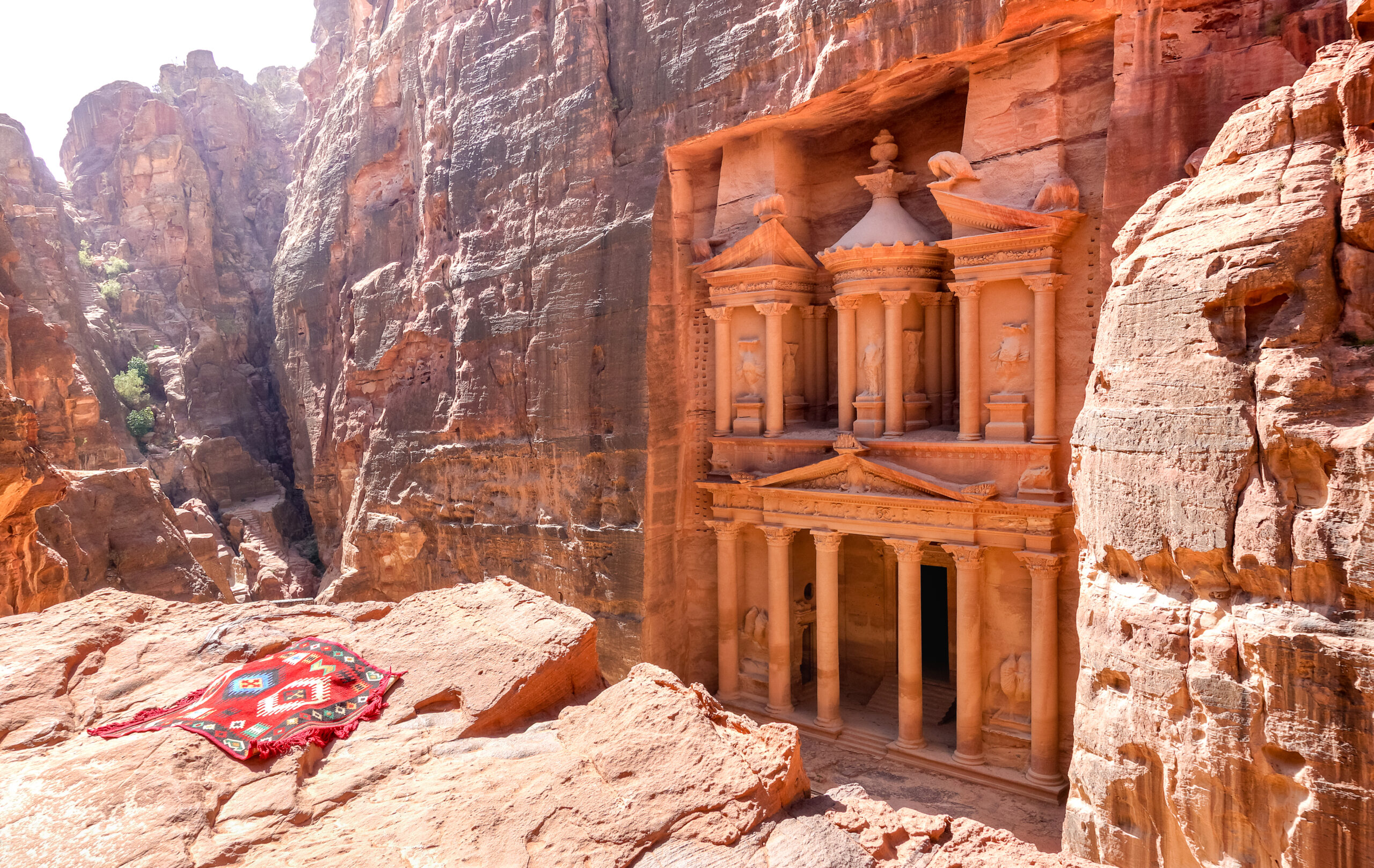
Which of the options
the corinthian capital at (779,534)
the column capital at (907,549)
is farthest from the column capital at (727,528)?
the column capital at (907,549)

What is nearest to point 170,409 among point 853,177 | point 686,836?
point 853,177

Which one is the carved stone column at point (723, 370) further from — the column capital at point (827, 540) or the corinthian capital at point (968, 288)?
the corinthian capital at point (968, 288)

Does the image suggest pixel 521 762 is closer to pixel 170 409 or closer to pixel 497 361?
pixel 497 361

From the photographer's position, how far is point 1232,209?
631 centimetres

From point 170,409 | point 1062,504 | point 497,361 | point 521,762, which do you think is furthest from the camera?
point 170,409

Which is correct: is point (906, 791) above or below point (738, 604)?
below

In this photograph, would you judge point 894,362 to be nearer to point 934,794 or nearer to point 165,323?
point 934,794

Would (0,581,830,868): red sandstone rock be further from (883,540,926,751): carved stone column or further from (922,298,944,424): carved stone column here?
(922,298,944,424): carved stone column

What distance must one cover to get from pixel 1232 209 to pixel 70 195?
44768 mm

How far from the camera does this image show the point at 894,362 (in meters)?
12.9

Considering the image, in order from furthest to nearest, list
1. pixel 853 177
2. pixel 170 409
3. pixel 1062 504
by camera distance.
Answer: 1. pixel 170 409
2. pixel 853 177
3. pixel 1062 504

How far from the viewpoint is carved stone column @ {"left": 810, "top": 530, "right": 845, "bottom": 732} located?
13.3 meters

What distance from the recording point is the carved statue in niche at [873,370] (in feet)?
43.2

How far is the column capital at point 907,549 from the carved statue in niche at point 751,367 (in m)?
3.45
